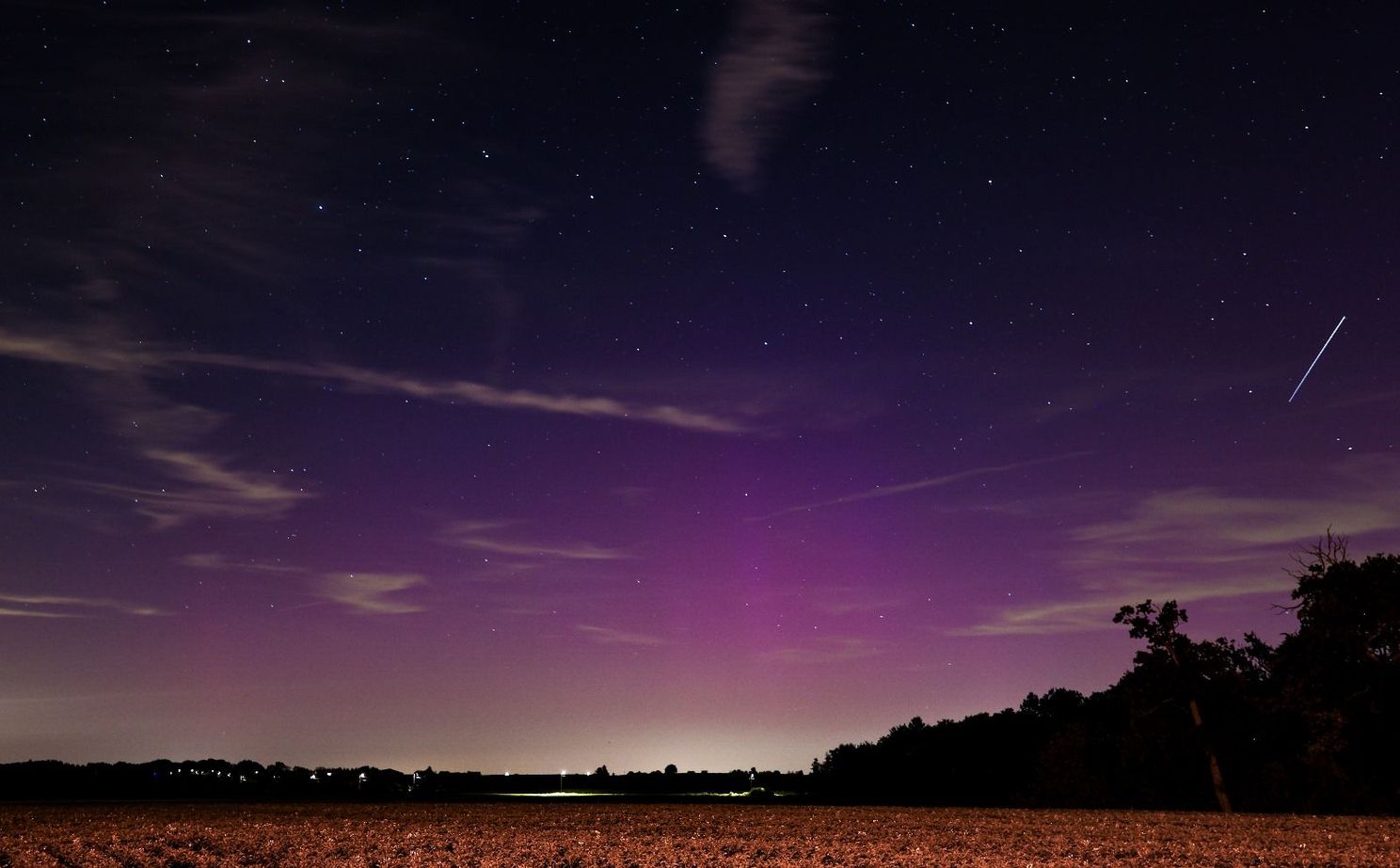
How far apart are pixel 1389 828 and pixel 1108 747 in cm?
4398

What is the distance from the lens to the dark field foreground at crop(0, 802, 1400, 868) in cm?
2806

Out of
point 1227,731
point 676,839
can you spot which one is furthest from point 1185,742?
point 676,839

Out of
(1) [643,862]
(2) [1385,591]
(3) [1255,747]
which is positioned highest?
(2) [1385,591]

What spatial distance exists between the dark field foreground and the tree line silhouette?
8.92 meters

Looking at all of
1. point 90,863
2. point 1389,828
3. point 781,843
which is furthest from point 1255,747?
point 90,863

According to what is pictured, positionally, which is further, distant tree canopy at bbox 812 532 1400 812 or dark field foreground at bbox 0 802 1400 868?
distant tree canopy at bbox 812 532 1400 812

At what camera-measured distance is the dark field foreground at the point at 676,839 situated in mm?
28062

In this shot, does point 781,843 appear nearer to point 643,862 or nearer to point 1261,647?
point 643,862

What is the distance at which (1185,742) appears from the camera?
68.6 metres

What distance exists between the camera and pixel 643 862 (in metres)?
27.5

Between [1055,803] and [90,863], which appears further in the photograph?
[1055,803]

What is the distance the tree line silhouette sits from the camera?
51625 mm

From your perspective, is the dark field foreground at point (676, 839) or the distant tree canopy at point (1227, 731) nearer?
the dark field foreground at point (676, 839)

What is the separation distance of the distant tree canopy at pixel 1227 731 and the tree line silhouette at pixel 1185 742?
81 millimetres
